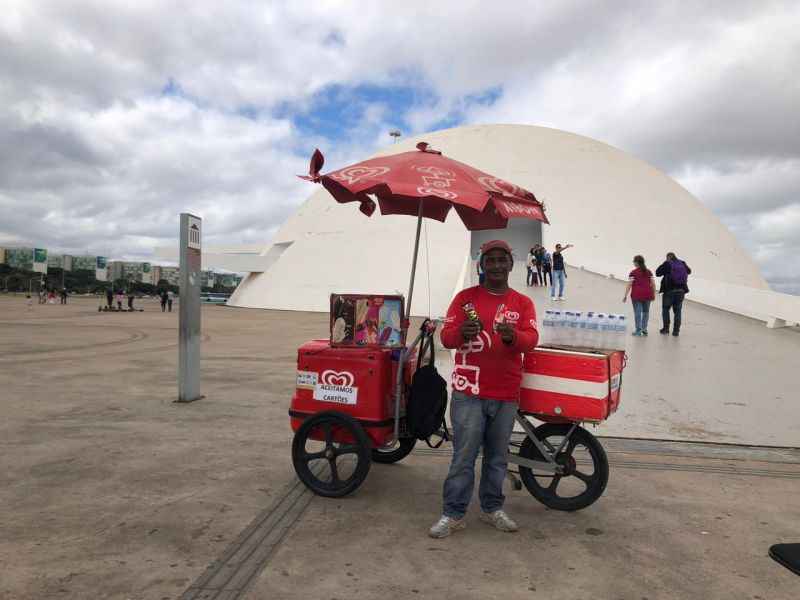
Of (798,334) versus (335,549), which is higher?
(798,334)

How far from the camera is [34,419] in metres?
5.02

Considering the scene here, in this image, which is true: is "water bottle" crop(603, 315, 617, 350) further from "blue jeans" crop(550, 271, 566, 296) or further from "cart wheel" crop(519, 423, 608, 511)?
"blue jeans" crop(550, 271, 566, 296)

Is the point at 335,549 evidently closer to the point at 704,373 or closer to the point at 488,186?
the point at 488,186

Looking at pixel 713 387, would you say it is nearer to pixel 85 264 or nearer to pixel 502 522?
pixel 502 522

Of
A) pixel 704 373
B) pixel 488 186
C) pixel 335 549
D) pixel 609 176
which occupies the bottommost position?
pixel 335 549

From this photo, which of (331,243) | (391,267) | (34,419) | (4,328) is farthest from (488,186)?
(331,243)

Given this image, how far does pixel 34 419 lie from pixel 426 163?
14.1 ft

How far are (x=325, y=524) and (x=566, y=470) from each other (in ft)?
4.73

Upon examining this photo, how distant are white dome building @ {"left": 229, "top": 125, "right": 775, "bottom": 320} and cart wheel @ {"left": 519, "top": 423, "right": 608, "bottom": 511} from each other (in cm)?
1983

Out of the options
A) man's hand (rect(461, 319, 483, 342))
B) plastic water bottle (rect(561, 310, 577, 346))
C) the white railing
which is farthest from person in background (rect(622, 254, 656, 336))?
man's hand (rect(461, 319, 483, 342))

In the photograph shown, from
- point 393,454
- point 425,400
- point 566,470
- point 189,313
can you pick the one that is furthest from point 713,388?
point 189,313

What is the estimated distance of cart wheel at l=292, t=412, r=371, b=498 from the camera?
3361 mm

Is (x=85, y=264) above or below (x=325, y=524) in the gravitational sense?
above

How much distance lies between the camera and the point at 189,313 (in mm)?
6180
